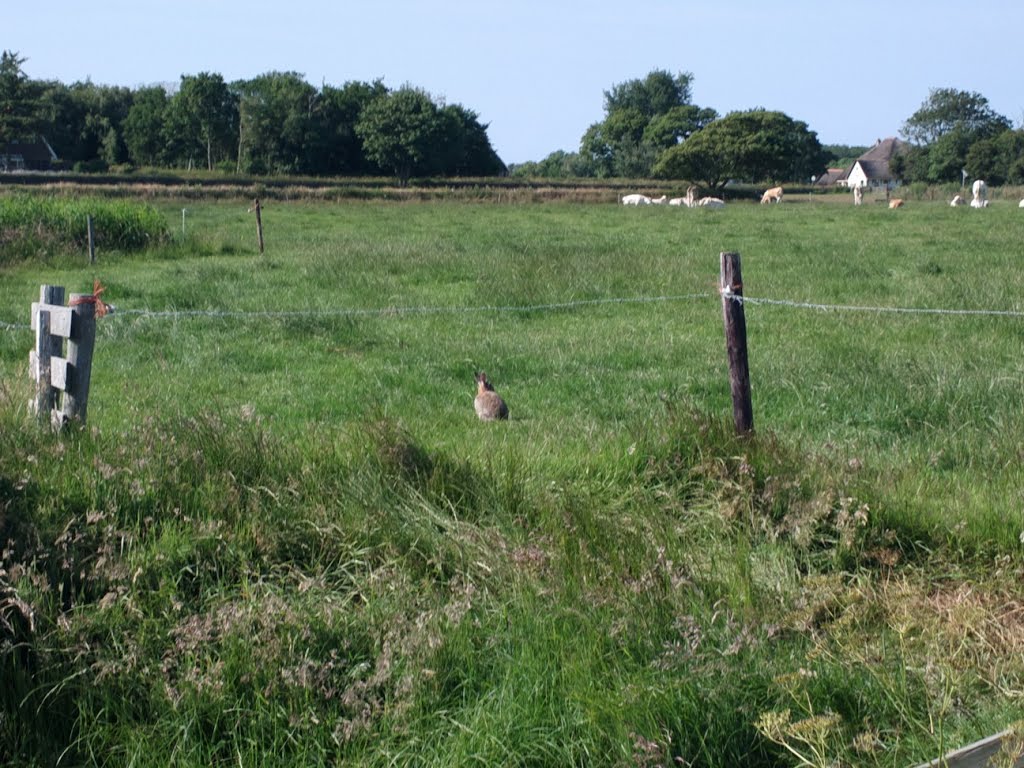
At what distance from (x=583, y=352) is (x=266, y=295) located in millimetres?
6654

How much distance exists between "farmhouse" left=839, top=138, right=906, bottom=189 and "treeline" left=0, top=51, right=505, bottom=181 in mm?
42460

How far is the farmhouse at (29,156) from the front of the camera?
88.1 metres

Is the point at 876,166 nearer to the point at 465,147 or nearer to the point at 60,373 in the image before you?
the point at 465,147

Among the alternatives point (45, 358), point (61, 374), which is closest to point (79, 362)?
point (61, 374)

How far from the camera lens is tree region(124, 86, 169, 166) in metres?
93.6

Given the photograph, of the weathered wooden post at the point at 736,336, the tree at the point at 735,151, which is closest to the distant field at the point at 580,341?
the weathered wooden post at the point at 736,336

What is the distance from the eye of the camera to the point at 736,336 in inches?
240

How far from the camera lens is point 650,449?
Result: 613cm

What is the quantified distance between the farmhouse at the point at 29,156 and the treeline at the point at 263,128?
1419mm

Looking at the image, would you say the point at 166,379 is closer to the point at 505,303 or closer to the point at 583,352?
the point at 583,352

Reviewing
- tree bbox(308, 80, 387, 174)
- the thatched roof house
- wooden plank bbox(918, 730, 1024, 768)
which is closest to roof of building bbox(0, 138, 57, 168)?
tree bbox(308, 80, 387, 174)

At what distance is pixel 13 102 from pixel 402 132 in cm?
3006

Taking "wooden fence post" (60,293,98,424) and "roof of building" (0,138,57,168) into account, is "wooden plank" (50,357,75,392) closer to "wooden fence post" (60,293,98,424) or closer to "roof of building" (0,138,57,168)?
"wooden fence post" (60,293,98,424)

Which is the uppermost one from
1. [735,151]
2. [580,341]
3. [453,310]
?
[735,151]
